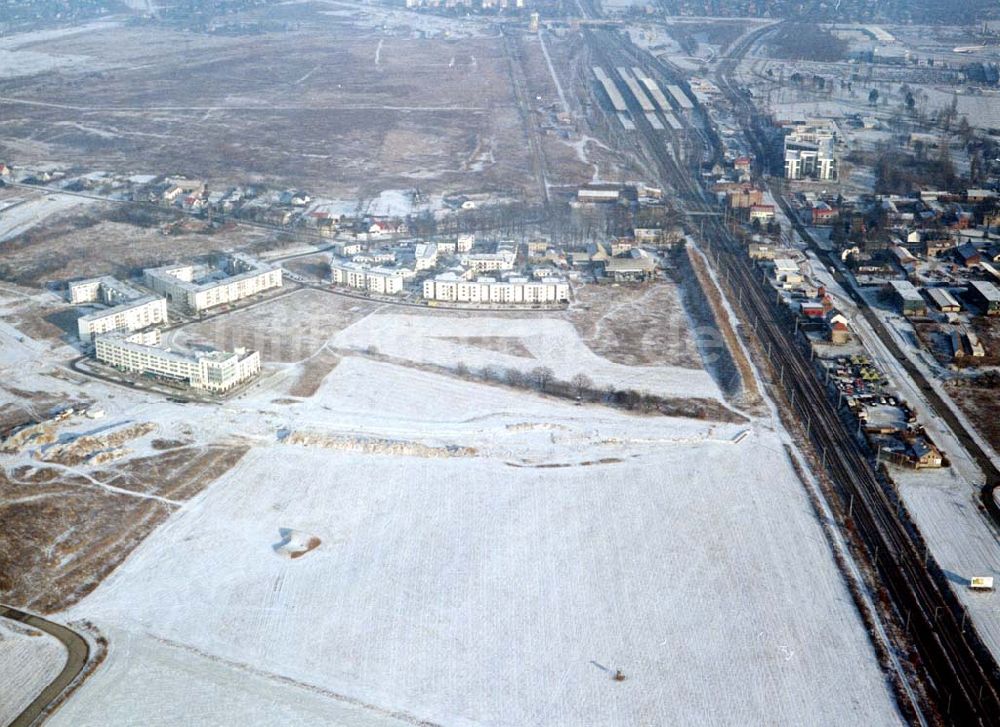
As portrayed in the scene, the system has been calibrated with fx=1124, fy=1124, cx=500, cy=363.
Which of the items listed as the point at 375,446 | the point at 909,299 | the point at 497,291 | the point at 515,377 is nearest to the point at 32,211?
the point at 497,291

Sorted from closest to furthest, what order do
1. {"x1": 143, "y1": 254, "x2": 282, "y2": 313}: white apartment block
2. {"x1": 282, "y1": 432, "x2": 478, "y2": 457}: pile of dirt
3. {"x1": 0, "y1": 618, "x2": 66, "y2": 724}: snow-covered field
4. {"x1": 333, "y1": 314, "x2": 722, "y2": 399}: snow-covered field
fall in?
{"x1": 0, "y1": 618, "x2": 66, "y2": 724}: snow-covered field → {"x1": 282, "y1": 432, "x2": 478, "y2": 457}: pile of dirt → {"x1": 333, "y1": 314, "x2": 722, "y2": 399}: snow-covered field → {"x1": 143, "y1": 254, "x2": 282, "y2": 313}: white apartment block

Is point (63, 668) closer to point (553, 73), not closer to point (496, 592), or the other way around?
point (496, 592)

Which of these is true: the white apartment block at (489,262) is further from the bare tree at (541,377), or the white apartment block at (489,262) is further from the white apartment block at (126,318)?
the white apartment block at (126,318)

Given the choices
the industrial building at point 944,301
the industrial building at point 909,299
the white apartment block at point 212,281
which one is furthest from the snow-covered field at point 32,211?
the industrial building at point 944,301

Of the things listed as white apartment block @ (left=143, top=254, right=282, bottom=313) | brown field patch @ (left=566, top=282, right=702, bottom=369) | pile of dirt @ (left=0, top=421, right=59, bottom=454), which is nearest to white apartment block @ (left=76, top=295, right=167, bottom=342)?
white apartment block @ (left=143, top=254, right=282, bottom=313)

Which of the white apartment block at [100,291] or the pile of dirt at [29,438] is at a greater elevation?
the white apartment block at [100,291]

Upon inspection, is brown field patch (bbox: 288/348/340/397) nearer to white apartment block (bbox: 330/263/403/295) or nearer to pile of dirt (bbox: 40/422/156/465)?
pile of dirt (bbox: 40/422/156/465)
